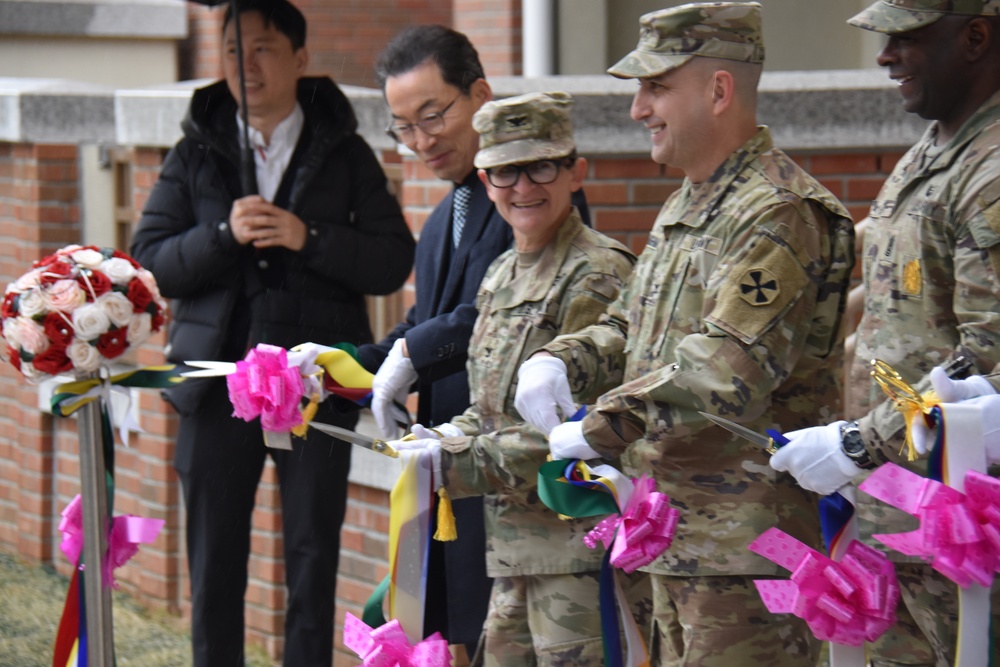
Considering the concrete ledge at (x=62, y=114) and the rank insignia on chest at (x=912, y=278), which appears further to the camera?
the concrete ledge at (x=62, y=114)

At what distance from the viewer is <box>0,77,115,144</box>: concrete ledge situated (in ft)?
25.6

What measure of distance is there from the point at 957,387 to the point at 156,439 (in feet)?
15.9

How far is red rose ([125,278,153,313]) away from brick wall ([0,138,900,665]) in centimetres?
124

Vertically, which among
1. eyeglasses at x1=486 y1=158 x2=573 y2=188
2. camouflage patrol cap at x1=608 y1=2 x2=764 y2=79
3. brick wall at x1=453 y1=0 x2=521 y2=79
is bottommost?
eyeglasses at x1=486 y1=158 x2=573 y2=188

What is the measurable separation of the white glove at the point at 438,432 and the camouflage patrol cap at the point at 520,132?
0.64m

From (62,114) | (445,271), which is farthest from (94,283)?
(62,114)

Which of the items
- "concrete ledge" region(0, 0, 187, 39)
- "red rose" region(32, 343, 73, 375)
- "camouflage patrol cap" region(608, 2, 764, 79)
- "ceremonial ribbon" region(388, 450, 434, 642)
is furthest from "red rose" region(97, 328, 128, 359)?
"concrete ledge" region(0, 0, 187, 39)

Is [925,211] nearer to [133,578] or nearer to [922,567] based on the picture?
[922,567]

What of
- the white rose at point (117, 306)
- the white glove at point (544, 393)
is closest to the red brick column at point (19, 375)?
the white rose at point (117, 306)

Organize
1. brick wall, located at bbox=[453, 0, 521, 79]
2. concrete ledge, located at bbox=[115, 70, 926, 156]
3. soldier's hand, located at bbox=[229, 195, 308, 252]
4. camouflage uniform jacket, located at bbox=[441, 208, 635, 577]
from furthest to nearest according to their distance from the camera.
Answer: brick wall, located at bbox=[453, 0, 521, 79] → concrete ledge, located at bbox=[115, 70, 926, 156] → soldier's hand, located at bbox=[229, 195, 308, 252] → camouflage uniform jacket, located at bbox=[441, 208, 635, 577]

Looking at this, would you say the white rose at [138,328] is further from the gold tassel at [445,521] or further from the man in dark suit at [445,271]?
the gold tassel at [445,521]

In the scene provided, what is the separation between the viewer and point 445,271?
169 inches

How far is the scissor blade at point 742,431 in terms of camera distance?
3051mm

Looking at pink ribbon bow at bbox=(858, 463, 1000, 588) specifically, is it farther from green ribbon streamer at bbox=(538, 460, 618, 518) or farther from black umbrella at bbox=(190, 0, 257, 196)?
black umbrella at bbox=(190, 0, 257, 196)
